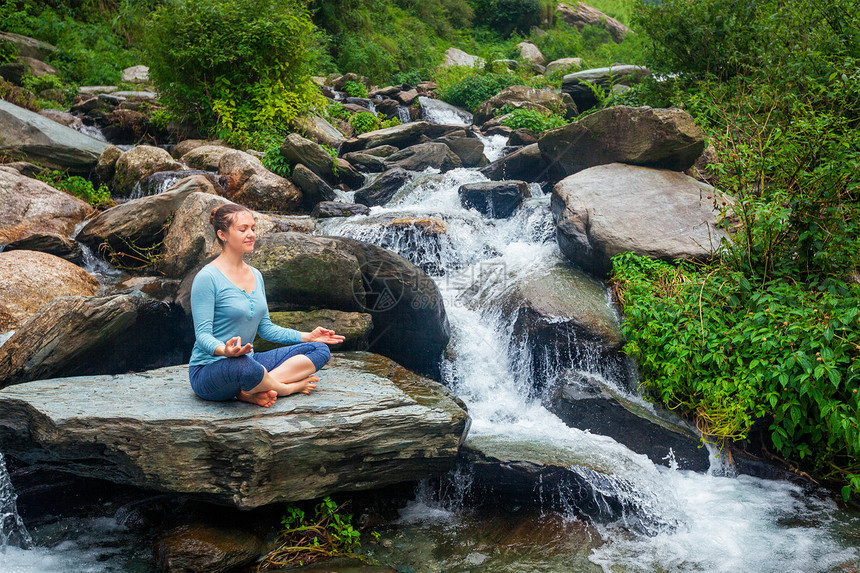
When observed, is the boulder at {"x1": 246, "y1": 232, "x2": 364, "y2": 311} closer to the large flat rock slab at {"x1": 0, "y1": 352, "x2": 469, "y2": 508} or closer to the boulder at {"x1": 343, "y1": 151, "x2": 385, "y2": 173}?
the large flat rock slab at {"x1": 0, "y1": 352, "x2": 469, "y2": 508}

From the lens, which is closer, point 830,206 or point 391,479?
point 391,479

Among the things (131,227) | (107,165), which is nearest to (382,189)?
(131,227)

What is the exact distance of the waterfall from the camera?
13.4ft

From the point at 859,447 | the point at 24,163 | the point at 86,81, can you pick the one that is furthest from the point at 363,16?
the point at 859,447

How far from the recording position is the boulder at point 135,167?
10312 millimetres

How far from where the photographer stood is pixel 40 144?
10.4 metres


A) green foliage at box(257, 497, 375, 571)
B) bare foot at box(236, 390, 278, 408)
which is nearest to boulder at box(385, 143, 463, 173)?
bare foot at box(236, 390, 278, 408)

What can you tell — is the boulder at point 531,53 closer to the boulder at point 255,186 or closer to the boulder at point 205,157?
the boulder at point 205,157

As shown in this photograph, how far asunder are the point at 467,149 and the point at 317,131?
349 centimetres

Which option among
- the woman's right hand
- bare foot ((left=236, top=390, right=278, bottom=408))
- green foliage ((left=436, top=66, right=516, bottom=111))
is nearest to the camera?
the woman's right hand

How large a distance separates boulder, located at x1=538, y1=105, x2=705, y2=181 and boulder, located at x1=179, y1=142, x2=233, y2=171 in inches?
254

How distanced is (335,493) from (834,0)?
27.8ft

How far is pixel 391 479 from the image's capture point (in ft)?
14.5

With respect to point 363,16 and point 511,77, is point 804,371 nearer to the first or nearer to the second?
point 511,77
